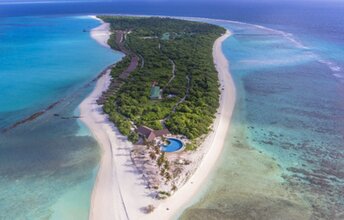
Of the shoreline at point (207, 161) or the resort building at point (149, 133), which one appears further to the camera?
the resort building at point (149, 133)

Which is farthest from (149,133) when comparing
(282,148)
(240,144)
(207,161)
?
(282,148)

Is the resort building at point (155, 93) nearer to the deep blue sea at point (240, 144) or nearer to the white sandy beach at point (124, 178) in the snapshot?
the white sandy beach at point (124, 178)

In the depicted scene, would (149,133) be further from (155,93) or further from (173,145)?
(155,93)

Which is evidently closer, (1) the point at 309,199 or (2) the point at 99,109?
(1) the point at 309,199

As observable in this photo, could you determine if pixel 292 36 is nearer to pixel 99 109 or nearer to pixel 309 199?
pixel 99 109

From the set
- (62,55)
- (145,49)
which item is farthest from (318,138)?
(62,55)

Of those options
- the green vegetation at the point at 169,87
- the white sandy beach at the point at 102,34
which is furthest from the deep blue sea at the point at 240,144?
the white sandy beach at the point at 102,34
